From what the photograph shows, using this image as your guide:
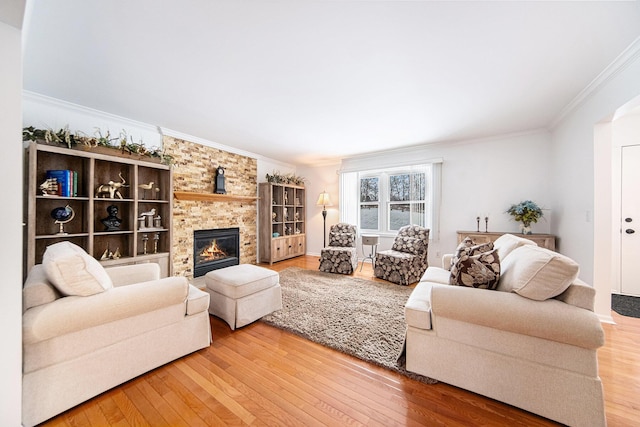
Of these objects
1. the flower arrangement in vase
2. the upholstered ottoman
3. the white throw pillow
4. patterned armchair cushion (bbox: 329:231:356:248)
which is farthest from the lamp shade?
the white throw pillow

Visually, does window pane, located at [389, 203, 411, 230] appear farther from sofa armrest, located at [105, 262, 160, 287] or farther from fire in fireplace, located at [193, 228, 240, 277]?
sofa armrest, located at [105, 262, 160, 287]

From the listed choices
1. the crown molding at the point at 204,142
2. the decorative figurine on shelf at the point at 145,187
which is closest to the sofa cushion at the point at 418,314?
the decorative figurine on shelf at the point at 145,187

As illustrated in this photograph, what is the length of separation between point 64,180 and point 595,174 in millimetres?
5657

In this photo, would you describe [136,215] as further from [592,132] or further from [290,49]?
[592,132]

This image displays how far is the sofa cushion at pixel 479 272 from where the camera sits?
161 cm

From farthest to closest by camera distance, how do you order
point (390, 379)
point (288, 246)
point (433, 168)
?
1. point (288, 246)
2. point (433, 168)
3. point (390, 379)

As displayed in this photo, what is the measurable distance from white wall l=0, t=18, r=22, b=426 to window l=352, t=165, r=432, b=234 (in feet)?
16.3

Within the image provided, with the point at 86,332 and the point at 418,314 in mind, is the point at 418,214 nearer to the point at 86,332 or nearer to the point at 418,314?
the point at 418,314

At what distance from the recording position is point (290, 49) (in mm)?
1835

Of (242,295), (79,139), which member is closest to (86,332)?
(242,295)

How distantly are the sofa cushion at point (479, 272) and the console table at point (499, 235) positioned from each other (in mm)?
2464

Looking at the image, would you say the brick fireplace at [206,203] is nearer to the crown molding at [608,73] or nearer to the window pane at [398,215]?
the window pane at [398,215]

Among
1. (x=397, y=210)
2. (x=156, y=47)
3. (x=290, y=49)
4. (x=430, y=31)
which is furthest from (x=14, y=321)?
(x=397, y=210)

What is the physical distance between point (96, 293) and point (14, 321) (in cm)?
36
